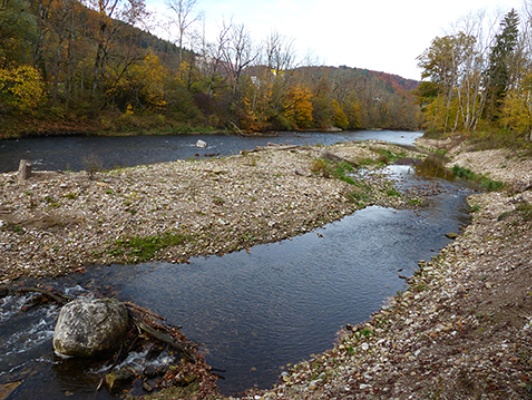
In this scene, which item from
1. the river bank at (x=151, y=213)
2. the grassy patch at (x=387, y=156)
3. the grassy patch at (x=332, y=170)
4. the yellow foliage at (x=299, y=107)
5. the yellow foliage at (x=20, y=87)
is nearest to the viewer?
the river bank at (x=151, y=213)

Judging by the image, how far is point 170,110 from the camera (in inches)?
1912

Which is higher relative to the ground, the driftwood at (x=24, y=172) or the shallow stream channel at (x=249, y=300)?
the driftwood at (x=24, y=172)

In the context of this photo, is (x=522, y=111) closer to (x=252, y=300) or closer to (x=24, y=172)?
(x=252, y=300)

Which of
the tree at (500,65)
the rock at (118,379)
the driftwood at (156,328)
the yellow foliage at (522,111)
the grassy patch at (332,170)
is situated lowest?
the rock at (118,379)

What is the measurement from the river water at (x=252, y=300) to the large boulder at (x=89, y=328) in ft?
1.13

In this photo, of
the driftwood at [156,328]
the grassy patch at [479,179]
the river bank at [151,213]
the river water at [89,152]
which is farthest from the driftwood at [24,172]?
the grassy patch at [479,179]

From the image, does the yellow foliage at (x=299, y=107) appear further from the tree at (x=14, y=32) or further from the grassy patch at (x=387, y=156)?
the tree at (x=14, y=32)

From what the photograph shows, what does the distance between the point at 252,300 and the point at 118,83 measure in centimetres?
4279

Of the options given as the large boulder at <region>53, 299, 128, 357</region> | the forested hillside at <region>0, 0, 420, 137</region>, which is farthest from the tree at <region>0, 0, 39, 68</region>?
the large boulder at <region>53, 299, 128, 357</region>

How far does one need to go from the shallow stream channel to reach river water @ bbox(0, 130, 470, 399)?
26 millimetres

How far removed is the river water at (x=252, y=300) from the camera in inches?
264

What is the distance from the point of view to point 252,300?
9.47 meters

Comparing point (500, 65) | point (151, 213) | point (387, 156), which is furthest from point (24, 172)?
point (500, 65)

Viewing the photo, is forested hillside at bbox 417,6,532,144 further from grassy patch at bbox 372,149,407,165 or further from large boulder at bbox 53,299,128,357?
large boulder at bbox 53,299,128,357
